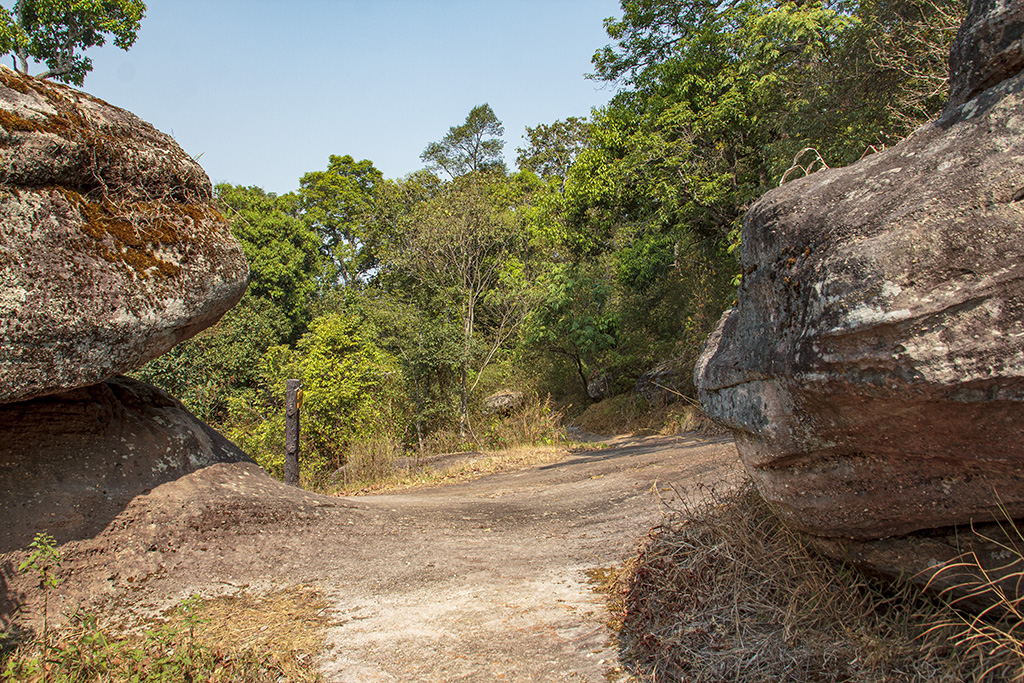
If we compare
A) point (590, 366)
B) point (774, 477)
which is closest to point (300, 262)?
point (590, 366)

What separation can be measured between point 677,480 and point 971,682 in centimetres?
403

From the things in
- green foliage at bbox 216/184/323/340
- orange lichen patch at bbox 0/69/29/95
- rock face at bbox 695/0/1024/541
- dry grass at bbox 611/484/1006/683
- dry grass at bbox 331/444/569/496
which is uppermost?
green foliage at bbox 216/184/323/340

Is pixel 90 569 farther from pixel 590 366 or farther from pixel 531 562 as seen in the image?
pixel 590 366

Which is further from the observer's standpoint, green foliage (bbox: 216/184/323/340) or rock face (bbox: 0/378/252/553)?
green foliage (bbox: 216/184/323/340)

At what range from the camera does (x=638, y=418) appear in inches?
661

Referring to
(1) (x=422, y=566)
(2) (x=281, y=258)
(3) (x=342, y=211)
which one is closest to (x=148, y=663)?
(1) (x=422, y=566)

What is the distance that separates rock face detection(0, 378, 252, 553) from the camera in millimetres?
4734

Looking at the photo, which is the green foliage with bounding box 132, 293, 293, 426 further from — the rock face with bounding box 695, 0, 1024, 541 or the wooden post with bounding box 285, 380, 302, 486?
the rock face with bounding box 695, 0, 1024, 541

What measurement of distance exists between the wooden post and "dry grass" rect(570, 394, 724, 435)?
800 centimetres

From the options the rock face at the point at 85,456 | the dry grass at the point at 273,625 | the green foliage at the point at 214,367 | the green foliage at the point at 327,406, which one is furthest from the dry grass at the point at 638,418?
the rock face at the point at 85,456

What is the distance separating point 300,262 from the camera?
31.2 meters

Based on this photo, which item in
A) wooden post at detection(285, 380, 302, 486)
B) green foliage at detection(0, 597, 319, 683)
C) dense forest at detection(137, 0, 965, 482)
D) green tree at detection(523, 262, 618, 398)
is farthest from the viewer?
green tree at detection(523, 262, 618, 398)

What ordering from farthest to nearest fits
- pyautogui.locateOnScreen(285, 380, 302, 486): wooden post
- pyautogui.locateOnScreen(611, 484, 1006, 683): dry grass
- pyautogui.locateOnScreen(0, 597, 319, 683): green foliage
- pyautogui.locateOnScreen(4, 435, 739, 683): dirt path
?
pyautogui.locateOnScreen(285, 380, 302, 486): wooden post < pyautogui.locateOnScreen(4, 435, 739, 683): dirt path < pyautogui.locateOnScreen(0, 597, 319, 683): green foliage < pyautogui.locateOnScreen(611, 484, 1006, 683): dry grass

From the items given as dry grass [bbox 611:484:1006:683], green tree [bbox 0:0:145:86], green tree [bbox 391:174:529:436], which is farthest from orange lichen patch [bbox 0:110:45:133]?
green tree [bbox 0:0:145:86]
